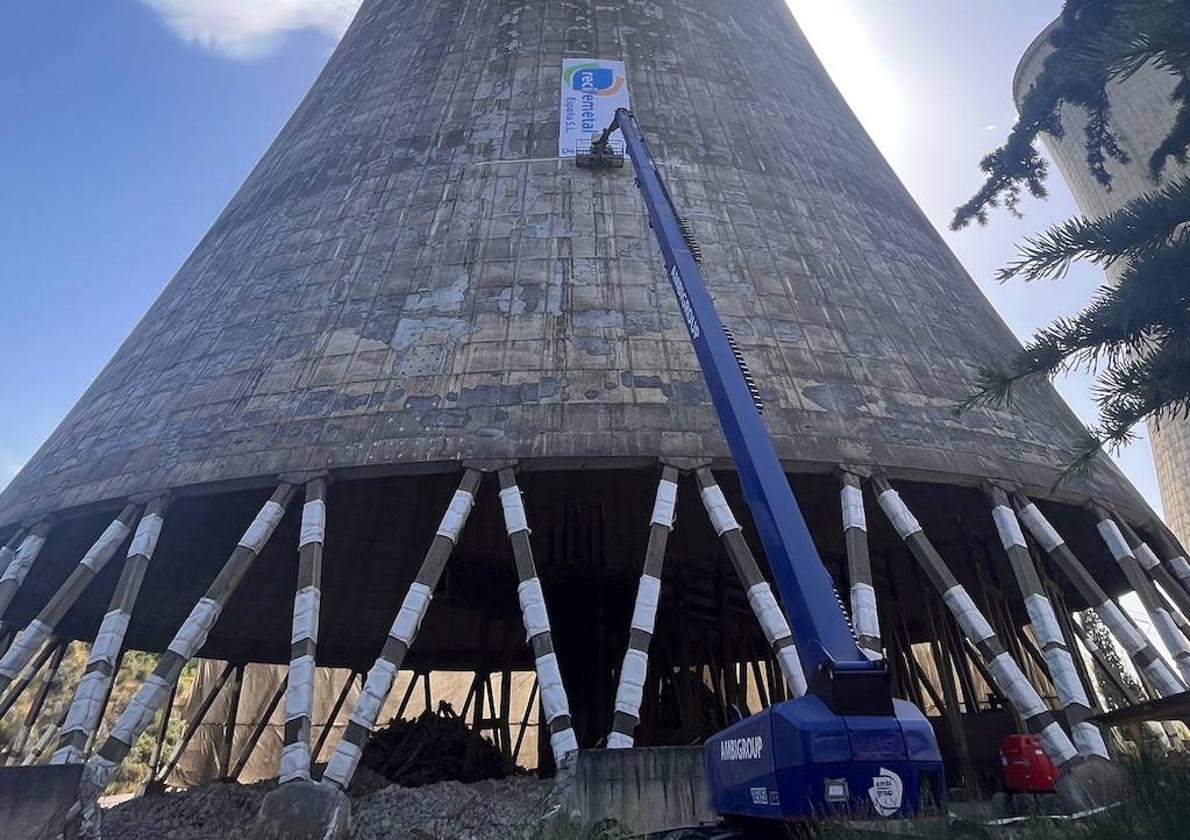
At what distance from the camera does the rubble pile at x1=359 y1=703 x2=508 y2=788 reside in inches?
617

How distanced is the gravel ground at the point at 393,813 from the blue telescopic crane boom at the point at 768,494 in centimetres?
423

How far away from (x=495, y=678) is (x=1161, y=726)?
2121 centimetres

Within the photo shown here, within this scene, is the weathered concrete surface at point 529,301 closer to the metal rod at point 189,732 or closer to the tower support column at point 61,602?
the tower support column at point 61,602

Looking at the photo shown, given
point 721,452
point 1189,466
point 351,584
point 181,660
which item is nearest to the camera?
point 181,660

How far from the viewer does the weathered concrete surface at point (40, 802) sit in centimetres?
933

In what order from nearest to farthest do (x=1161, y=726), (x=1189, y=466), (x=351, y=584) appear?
(x=1161, y=726) → (x=351, y=584) → (x=1189, y=466)

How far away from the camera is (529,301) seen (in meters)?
13.4

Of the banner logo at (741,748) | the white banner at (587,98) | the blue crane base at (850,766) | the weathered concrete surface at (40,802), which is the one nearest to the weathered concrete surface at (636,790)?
the banner logo at (741,748)

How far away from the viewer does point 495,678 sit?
3133 centimetres

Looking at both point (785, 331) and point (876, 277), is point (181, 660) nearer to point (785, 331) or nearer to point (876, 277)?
point (785, 331)

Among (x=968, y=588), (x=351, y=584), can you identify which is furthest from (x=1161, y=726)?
(x=351, y=584)

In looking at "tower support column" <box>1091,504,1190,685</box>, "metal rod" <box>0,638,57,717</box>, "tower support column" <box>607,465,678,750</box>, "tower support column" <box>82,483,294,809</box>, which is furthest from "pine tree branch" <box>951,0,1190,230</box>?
"metal rod" <box>0,638,57,717</box>

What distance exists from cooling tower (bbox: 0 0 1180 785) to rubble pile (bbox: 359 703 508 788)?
2.08 metres

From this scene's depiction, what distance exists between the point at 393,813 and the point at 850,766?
6.25 metres
